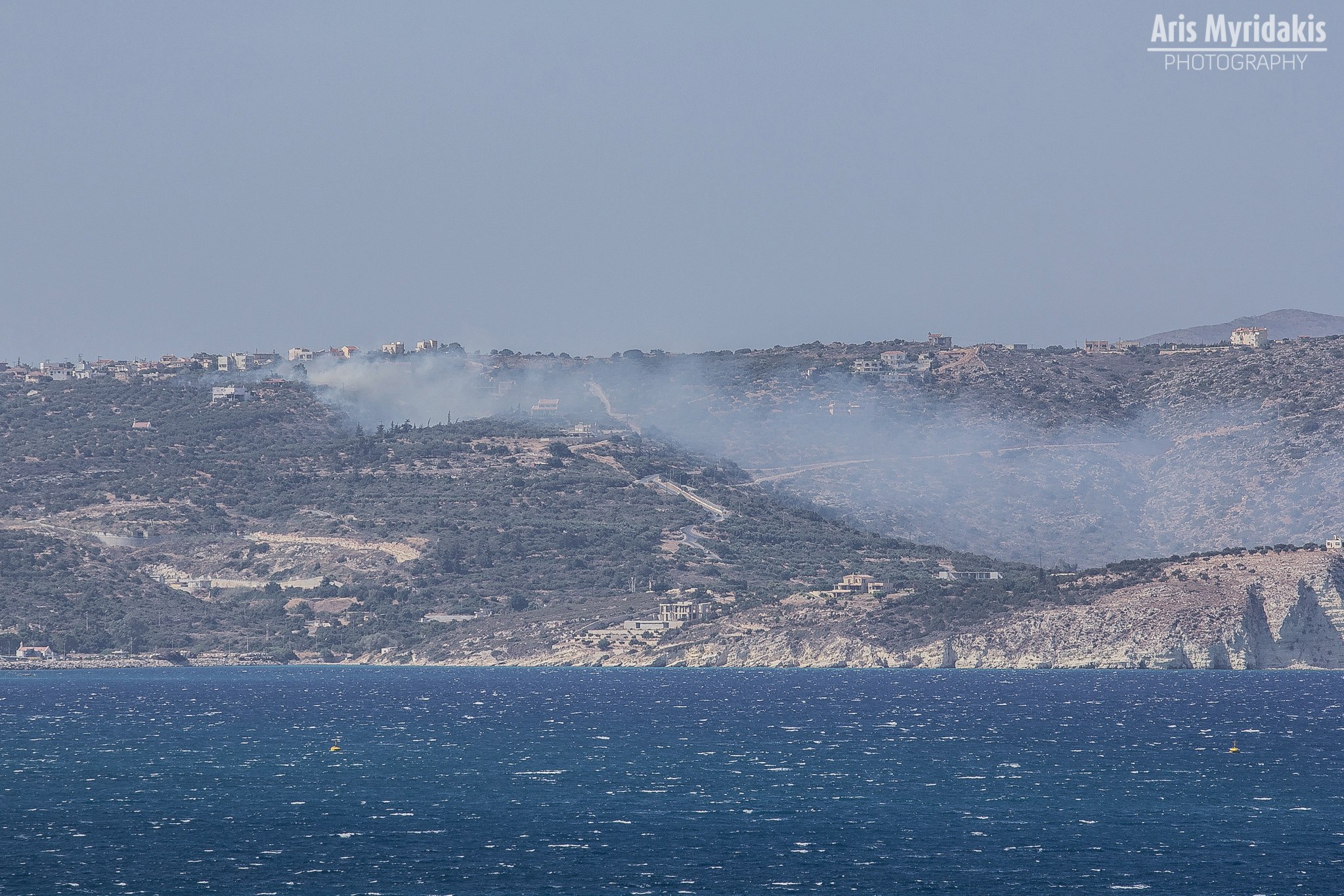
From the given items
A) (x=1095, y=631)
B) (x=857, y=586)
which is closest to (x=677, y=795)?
(x=1095, y=631)

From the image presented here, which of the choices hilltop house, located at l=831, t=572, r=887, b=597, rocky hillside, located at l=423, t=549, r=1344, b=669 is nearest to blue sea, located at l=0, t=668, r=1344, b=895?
rocky hillside, located at l=423, t=549, r=1344, b=669

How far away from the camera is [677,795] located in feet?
235

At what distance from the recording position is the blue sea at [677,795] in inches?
2148

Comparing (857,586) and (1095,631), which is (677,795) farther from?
(857,586)

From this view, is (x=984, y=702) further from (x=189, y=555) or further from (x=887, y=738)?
(x=189, y=555)

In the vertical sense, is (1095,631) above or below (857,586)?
below

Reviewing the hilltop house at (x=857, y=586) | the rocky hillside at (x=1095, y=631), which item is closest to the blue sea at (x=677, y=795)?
the rocky hillside at (x=1095, y=631)

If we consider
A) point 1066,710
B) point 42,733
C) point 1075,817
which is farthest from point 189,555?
point 1075,817

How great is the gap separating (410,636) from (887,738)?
89434 mm

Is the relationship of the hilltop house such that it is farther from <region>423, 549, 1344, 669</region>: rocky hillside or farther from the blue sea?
the blue sea

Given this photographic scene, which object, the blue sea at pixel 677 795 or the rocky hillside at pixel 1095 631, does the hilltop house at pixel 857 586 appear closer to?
the rocky hillside at pixel 1095 631

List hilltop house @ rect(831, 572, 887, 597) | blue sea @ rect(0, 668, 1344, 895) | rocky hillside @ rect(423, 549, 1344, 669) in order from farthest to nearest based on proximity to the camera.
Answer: hilltop house @ rect(831, 572, 887, 597) < rocky hillside @ rect(423, 549, 1344, 669) < blue sea @ rect(0, 668, 1344, 895)

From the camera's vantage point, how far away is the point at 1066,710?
114 meters

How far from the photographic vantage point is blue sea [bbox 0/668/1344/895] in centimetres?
5456
